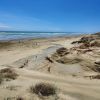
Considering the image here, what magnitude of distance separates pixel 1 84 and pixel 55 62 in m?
2.90

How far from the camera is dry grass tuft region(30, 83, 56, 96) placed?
4.37 meters

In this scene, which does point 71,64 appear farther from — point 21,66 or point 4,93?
point 4,93

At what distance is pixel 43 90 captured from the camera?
14.5 ft

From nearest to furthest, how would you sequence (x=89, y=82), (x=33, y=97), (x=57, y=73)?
(x=33, y=97) < (x=89, y=82) < (x=57, y=73)

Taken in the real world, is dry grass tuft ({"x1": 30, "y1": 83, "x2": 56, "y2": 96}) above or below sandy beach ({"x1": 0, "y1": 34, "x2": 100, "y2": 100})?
above

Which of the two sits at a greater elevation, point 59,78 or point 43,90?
point 43,90

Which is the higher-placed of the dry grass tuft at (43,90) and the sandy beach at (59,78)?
the dry grass tuft at (43,90)

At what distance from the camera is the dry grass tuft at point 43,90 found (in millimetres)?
4371

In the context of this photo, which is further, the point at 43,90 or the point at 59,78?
the point at 59,78

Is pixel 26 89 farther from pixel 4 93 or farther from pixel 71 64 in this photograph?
pixel 71 64

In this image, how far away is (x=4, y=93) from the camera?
14.5ft

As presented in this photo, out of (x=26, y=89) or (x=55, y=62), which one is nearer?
(x=26, y=89)

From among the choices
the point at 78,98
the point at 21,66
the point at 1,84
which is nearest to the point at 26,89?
the point at 1,84

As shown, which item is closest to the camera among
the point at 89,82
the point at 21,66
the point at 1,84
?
the point at 1,84
